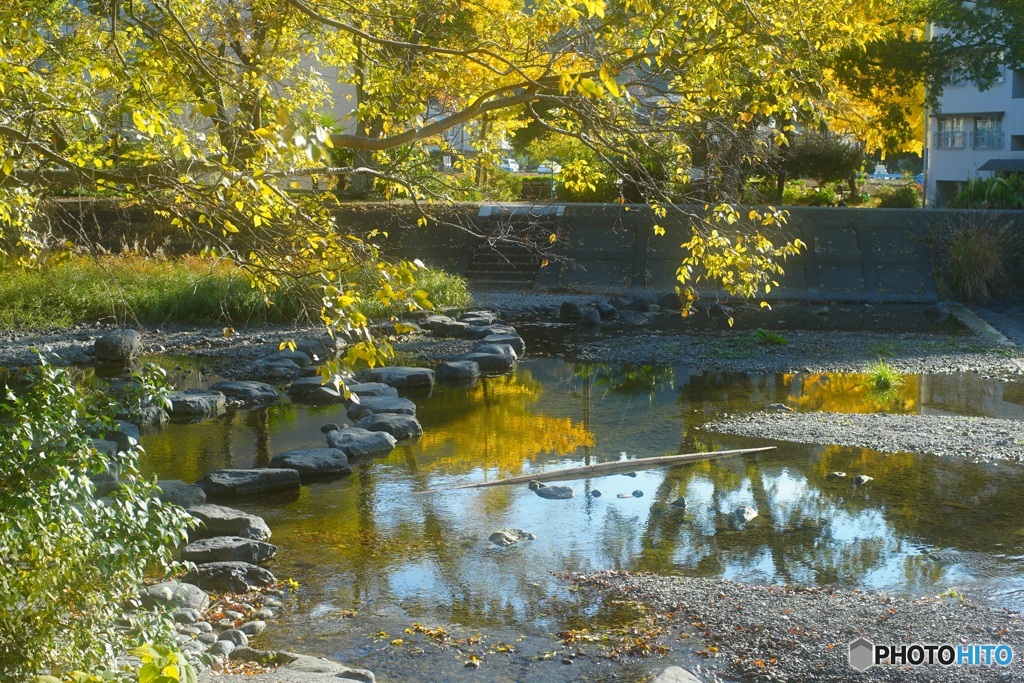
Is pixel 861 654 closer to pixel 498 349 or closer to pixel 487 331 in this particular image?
pixel 498 349

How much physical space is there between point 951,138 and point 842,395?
115 feet

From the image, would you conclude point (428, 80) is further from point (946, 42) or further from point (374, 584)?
point (946, 42)

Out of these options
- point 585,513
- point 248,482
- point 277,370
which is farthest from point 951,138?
point 248,482

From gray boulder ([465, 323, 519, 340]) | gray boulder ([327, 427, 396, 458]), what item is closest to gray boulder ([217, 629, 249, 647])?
gray boulder ([327, 427, 396, 458])

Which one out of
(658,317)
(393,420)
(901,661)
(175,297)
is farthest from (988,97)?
(901,661)

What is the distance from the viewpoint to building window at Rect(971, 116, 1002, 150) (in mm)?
39594

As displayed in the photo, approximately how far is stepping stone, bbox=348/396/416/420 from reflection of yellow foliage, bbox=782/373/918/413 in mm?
4047

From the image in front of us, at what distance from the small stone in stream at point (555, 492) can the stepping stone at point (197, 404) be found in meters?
4.19

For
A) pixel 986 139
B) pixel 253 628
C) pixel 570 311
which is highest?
pixel 986 139

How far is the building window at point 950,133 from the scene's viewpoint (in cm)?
4178

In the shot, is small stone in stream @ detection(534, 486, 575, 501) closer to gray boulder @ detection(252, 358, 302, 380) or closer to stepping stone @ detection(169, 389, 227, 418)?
stepping stone @ detection(169, 389, 227, 418)

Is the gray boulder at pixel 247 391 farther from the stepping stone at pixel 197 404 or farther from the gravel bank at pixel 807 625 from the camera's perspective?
the gravel bank at pixel 807 625

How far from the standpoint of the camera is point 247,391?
36.7ft

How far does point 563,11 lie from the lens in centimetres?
643
